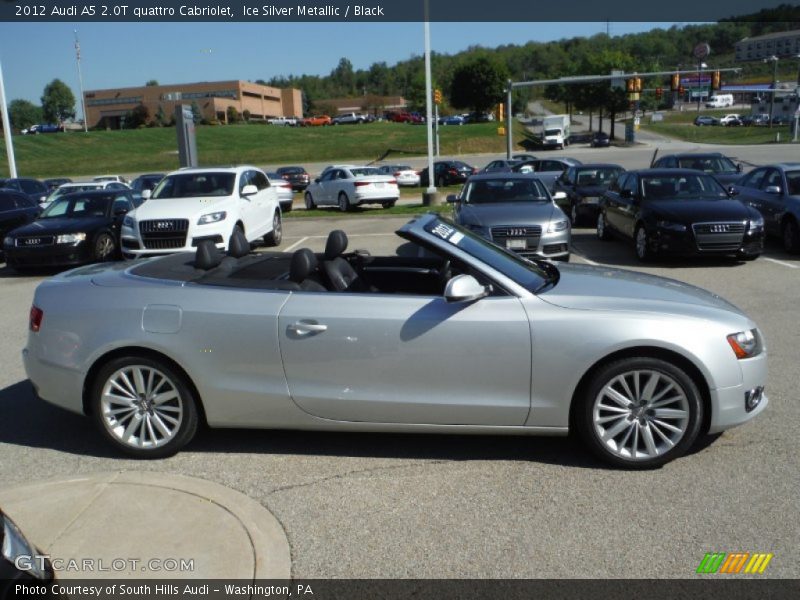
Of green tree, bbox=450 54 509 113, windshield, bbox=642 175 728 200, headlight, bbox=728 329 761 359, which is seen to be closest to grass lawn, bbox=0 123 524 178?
green tree, bbox=450 54 509 113

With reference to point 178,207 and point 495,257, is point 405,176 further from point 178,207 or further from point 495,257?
point 495,257

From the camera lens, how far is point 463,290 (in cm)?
432

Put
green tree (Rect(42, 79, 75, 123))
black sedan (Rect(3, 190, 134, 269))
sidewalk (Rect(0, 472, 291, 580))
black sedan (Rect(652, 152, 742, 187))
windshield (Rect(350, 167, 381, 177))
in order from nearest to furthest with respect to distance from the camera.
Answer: sidewalk (Rect(0, 472, 291, 580)) < black sedan (Rect(3, 190, 134, 269)) < black sedan (Rect(652, 152, 742, 187)) < windshield (Rect(350, 167, 381, 177)) < green tree (Rect(42, 79, 75, 123))

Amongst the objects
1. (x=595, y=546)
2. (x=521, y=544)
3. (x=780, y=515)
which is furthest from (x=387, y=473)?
(x=780, y=515)

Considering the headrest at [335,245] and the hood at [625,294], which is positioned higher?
the headrest at [335,245]

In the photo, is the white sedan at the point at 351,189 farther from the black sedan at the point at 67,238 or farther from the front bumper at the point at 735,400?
the front bumper at the point at 735,400

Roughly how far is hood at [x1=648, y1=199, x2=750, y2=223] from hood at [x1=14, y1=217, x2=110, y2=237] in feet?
33.3

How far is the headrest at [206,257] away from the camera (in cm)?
523

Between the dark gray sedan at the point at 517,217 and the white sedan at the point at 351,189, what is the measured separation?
12238mm

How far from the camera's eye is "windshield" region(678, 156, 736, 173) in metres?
19.2

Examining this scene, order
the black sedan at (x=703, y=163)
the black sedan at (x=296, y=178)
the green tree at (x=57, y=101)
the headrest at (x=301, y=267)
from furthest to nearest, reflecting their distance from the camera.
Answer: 1. the green tree at (x=57, y=101)
2. the black sedan at (x=296, y=178)
3. the black sedan at (x=703, y=163)
4. the headrest at (x=301, y=267)

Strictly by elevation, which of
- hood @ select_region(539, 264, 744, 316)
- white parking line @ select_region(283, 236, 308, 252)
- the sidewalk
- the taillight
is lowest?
white parking line @ select_region(283, 236, 308, 252)

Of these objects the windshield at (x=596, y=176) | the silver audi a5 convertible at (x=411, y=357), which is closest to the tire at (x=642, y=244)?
the windshield at (x=596, y=176)

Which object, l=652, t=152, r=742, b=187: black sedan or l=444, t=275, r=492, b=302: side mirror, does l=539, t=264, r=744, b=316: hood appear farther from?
l=652, t=152, r=742, b=187: black sedan
